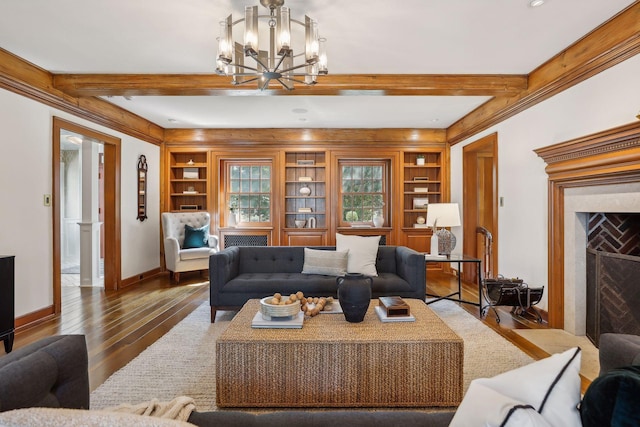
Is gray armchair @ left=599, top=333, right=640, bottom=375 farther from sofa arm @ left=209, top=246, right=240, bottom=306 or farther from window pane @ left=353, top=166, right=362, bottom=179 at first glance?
window pane @ left=353, top=166, right=362, bottom=179

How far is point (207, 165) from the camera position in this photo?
21.2ft

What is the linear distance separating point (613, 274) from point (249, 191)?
5.39 m

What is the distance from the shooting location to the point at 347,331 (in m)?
2.11

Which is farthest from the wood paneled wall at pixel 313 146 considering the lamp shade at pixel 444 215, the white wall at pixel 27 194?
the white wall at pixel 27 194

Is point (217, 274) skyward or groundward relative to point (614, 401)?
groundward

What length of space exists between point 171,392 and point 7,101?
3.07m

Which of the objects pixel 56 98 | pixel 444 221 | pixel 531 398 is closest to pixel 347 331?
pixel 531 398

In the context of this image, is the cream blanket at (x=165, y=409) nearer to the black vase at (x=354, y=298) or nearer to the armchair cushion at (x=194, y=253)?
the black vase at (x=354, y=298)

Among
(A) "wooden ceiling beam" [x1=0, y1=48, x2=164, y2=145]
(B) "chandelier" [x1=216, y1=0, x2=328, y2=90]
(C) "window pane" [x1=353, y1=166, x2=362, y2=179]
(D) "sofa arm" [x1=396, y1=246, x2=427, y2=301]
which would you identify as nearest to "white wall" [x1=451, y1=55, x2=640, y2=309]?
(D) "sofa arm" [x1=396, y1=246, x2=427, y2=301]

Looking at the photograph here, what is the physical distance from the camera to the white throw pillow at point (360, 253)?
12.4 ft

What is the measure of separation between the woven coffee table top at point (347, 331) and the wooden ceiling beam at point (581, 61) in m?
2.35

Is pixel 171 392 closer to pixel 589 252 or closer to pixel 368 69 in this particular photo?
pixel 368 69

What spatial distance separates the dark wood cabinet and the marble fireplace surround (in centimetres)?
459

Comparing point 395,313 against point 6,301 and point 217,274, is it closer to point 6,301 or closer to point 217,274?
point 217,274
